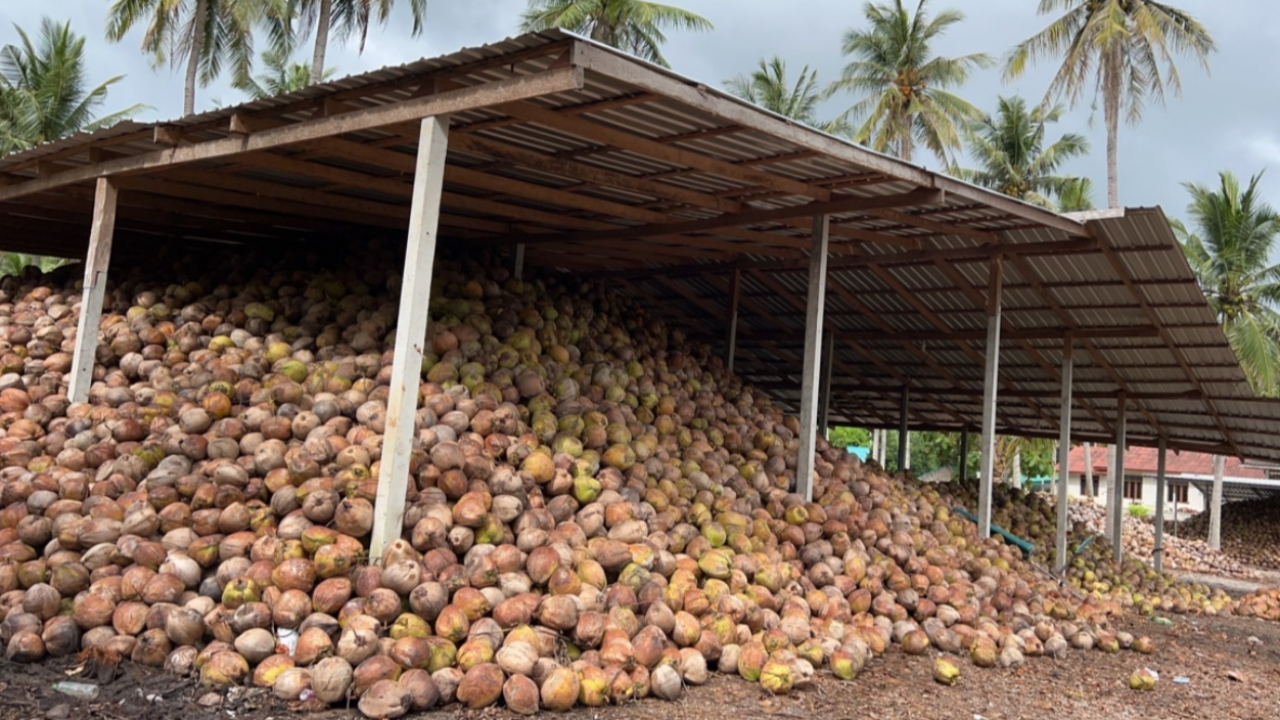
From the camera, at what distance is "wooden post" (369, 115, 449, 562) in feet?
17.9

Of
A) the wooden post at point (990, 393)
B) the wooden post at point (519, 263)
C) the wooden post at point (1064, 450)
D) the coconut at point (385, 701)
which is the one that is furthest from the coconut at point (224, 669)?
the wooden post at point (1064, 450)

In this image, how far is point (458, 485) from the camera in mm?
5848

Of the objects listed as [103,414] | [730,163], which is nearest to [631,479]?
[730,163]

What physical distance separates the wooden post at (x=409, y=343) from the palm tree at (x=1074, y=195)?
26.9m

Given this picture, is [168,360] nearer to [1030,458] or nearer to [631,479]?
[631,479]

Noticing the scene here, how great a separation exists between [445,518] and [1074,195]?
28.6 m

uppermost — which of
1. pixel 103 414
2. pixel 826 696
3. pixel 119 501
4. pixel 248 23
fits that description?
pixel 248 23

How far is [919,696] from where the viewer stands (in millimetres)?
6074

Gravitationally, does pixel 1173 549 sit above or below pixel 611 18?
below

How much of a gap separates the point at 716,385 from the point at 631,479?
11.8 ft

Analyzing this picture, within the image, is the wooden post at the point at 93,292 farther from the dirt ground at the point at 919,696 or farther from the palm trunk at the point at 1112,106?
the palm trunk at the point at 1112,106

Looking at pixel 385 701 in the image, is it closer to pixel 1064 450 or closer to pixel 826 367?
pixel 1064 450

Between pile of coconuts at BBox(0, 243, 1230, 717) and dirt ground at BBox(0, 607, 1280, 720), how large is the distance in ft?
0.42

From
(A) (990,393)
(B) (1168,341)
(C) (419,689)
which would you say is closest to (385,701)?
(C) (419,689)
